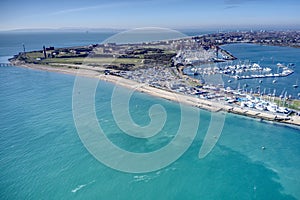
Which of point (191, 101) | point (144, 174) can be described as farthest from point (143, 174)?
point (191, 101)

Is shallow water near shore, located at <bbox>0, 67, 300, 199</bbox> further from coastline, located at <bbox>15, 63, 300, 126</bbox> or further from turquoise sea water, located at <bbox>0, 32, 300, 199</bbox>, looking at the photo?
coastline, located at <bbox>15, 63, 300, 126</bbox>

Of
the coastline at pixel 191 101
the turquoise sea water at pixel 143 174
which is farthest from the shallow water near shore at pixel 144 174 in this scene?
the coastline at pixel 191 101

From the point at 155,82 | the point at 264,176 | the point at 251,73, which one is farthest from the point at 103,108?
the point at 251,73

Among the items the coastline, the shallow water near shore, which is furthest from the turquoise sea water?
the coastline

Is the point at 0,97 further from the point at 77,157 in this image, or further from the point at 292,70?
the point at 292,70

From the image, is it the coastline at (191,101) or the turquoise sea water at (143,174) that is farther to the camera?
the coastline at (191,101)

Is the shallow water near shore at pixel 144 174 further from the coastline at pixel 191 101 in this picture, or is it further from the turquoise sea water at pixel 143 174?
the coastline at pixel 191 101

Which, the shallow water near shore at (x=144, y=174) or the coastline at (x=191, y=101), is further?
the coastline at (x=191, y=101)
